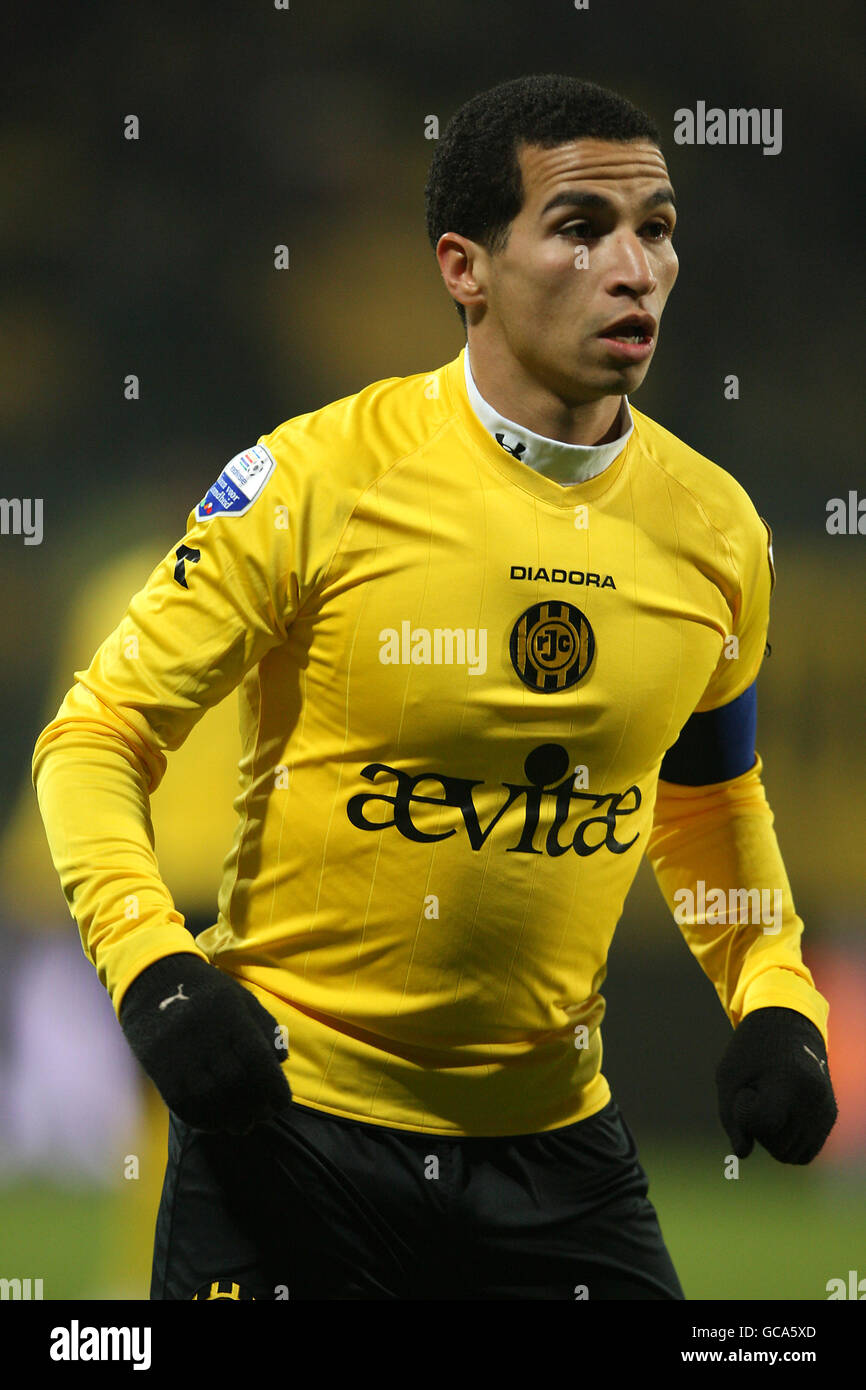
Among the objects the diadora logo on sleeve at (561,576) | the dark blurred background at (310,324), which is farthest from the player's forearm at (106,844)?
the dark blurred background at (310,324)

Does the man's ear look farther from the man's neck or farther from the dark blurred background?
the dark blurred background

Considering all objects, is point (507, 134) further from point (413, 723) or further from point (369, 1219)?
point (369, 1219)

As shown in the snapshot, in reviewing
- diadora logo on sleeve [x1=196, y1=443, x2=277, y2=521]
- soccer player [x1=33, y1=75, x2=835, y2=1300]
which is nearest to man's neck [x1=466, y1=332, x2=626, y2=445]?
soccer player [x1=33, y1=75, x2=835, y2=1300]

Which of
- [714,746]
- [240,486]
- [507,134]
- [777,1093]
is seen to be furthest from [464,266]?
[777,1093]

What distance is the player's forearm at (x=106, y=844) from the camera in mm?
1248

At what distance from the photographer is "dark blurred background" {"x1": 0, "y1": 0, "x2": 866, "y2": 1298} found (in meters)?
3.08

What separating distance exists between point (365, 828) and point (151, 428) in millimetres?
1913

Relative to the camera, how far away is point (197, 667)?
1318 millimetres

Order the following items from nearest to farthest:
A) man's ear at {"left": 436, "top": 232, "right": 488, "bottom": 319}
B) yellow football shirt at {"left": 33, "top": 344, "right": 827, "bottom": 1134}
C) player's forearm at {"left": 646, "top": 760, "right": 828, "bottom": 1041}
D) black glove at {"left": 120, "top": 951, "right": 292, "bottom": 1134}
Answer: black glove at {"left": 120, "top": 951, "right": 292, "bottom": 1134}, yellow football shirt at {"left": 33, "top": 344, "right": 827, "bottom": 1134}, man's ear at {"left": 436, "top": 232, "right": 488, "bottom": 319}, player's forearm at {"left": 646, "top": 760, "right": 828, "bottom": 1041}

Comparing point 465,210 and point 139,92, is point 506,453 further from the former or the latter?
point 139,92

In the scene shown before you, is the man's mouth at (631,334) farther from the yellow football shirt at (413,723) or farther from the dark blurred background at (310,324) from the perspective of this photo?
the dark blurred background at (310,324)

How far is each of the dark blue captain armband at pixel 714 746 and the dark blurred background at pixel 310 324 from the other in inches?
58.5

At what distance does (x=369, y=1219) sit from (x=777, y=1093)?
384 millimetres

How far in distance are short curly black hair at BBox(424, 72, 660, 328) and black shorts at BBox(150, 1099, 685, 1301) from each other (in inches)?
33.1
